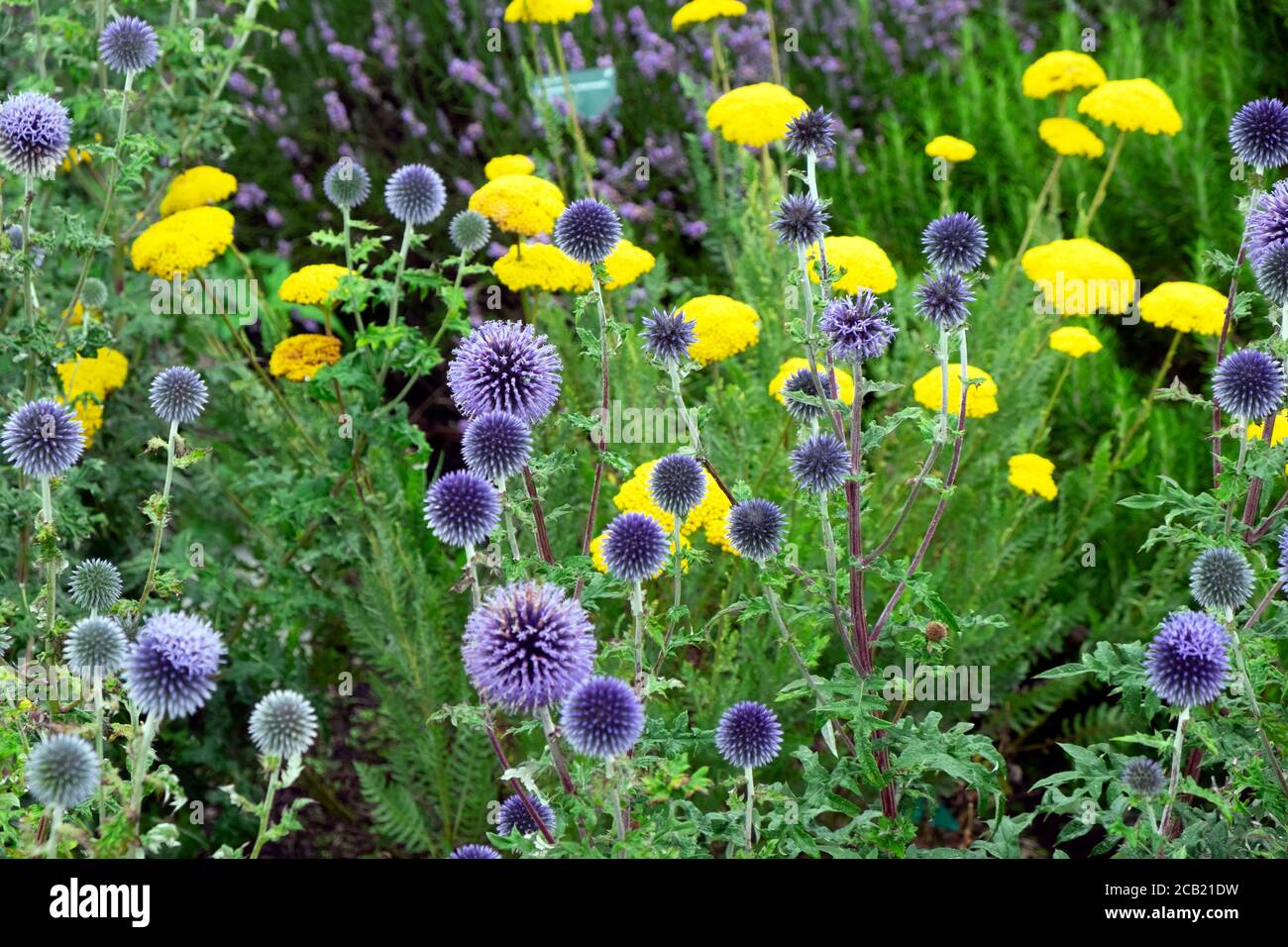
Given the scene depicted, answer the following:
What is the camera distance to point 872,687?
230cm

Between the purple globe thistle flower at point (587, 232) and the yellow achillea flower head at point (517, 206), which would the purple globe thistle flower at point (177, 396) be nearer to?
the purple globe thistle flower at point (587, 232)

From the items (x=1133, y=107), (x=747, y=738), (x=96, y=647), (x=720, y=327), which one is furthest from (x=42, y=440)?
(x=1133, y=107)

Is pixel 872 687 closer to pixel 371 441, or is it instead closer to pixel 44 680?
pixel 44 680

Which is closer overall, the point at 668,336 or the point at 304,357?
the point at 668,336

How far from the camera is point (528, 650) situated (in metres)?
1.86

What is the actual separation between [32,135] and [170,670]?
1516 millimetres

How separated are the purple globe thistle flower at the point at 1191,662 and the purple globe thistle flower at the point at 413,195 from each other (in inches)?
82.0

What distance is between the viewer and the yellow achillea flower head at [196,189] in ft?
12.8

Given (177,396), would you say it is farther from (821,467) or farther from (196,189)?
(196,189)

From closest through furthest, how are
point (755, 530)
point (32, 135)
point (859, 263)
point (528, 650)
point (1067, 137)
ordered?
1. point (528, 650)
2. point (755, 530)
3. point (32, 135)
4. point (859, 263)
5. point (1067, 137)

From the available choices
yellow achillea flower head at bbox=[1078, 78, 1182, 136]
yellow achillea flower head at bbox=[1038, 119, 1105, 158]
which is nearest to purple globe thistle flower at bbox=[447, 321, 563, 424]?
yellow achillea flower head at bbox=[1078, 78, 1182, 136]

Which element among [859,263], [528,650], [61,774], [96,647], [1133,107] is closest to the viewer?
[61,774]

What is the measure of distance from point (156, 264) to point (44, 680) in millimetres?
1487
